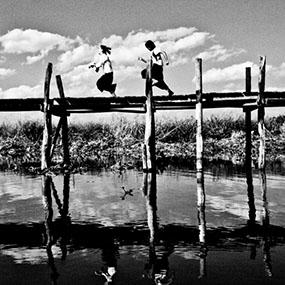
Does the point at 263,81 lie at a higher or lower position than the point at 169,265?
higher

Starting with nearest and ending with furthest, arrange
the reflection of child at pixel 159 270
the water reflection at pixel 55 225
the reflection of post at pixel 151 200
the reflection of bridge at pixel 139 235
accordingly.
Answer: the reflection of child at pixel 159 270 < the water reflection at pixel 55 225 < the reflection of bridge at pixel 139 235 < the reflection of post at pixel 151 200

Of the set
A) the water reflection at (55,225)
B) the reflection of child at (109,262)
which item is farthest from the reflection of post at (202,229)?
the water reflection at (55,225)

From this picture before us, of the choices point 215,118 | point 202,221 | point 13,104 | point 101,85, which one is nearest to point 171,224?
point 202,221

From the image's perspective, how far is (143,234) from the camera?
6754mm

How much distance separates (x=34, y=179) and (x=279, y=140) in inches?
709

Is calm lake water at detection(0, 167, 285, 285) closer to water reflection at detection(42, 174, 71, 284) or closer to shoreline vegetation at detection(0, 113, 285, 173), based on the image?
water reflection at detection(42, 174, 71, 284)

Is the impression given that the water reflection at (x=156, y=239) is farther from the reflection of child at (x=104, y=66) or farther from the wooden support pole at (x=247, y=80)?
the wooden support pole at (x=247, y=80)

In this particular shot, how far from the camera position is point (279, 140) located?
1085 inches

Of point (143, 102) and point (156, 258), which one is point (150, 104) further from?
point (156, 258)

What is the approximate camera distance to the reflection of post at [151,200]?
715cm

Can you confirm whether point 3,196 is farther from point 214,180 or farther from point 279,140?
point 279,140

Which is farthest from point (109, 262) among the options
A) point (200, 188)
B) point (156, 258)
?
point (200, 188)

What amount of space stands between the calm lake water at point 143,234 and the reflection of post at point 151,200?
2cm

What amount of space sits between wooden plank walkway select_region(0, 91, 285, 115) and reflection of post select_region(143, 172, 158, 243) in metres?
2.64
